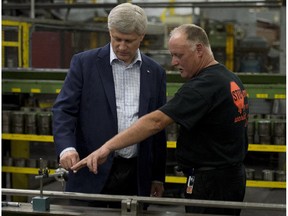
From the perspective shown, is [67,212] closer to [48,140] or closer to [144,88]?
[144,88]

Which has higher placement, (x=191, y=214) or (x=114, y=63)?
(x=114, y=63)

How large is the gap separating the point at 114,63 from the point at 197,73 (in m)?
0.37

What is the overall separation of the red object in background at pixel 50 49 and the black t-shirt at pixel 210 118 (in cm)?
375

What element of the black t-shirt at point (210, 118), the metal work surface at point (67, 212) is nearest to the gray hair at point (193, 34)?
the black t-shirt at point (210, 118)

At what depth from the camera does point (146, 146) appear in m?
1.99

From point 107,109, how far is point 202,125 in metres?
0.40

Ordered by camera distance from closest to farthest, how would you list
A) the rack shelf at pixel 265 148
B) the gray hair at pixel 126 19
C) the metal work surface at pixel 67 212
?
the metal work surface at pixel 67 212, the gray hair at pixel 126 19, the rack shelf at pixel 265 148

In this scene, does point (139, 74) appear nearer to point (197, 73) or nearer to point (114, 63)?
point (114, 63)

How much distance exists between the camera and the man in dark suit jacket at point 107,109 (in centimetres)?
193

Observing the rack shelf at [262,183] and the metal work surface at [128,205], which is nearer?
the metal work surface at [128,205]

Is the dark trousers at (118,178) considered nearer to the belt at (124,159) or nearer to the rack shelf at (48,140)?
the belt at (124,159)

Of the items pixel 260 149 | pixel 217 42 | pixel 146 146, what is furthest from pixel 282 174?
pixel 217 42

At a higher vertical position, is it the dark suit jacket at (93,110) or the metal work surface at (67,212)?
the dark suit jacket at (93,110)

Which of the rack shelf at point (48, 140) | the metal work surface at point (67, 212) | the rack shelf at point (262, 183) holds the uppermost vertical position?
the metal work surface at point (67, 212)
